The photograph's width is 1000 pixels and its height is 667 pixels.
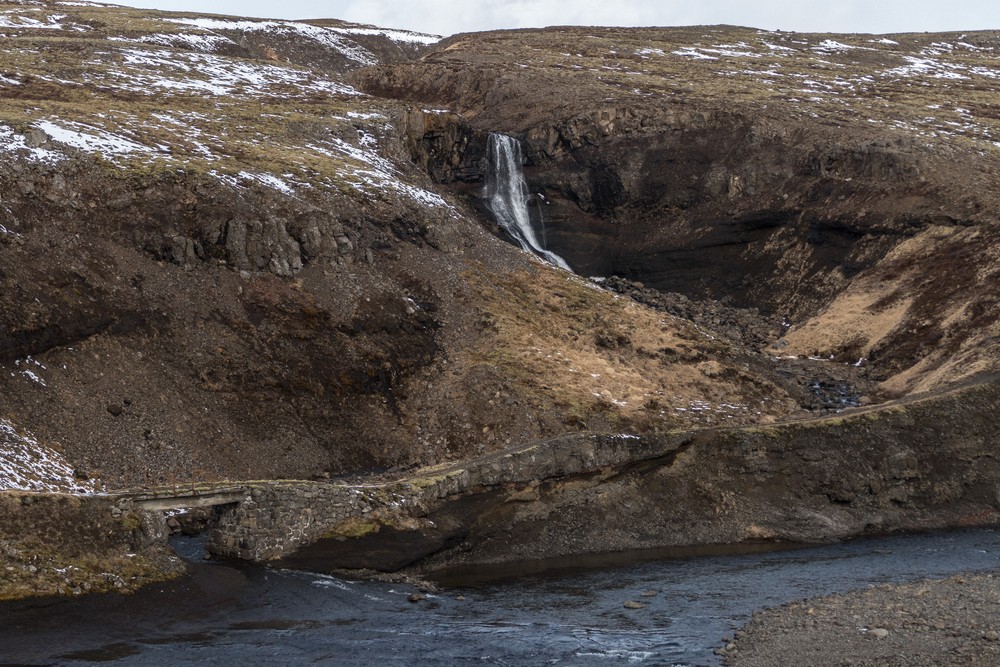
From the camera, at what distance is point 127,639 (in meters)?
25.7

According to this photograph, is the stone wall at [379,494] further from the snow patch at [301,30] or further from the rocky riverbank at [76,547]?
the snow patch at [301,30]

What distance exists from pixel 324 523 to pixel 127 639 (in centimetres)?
872

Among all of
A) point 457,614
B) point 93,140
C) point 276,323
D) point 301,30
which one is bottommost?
point 457,614

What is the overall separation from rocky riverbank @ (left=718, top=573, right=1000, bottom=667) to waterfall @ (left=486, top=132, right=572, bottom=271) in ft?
130

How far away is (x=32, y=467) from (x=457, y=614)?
580 inches

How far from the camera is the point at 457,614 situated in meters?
29.3

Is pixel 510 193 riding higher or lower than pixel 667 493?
higher

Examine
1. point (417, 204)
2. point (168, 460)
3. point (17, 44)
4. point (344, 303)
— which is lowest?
point (168, 460)

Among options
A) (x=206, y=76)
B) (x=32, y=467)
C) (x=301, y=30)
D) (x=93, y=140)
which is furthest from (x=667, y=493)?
(x=301, y=30)

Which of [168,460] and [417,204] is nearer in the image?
[168,460]

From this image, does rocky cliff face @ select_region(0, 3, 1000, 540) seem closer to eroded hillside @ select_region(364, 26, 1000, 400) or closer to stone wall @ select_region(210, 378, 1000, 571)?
eroded hillside @ select_region(364, 26, 1000, 400)

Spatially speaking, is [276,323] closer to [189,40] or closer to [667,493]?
[667,493]

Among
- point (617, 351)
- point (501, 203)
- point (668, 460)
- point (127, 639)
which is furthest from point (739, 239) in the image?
point (127, 639)

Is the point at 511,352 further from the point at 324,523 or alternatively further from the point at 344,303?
the point at 324,523
